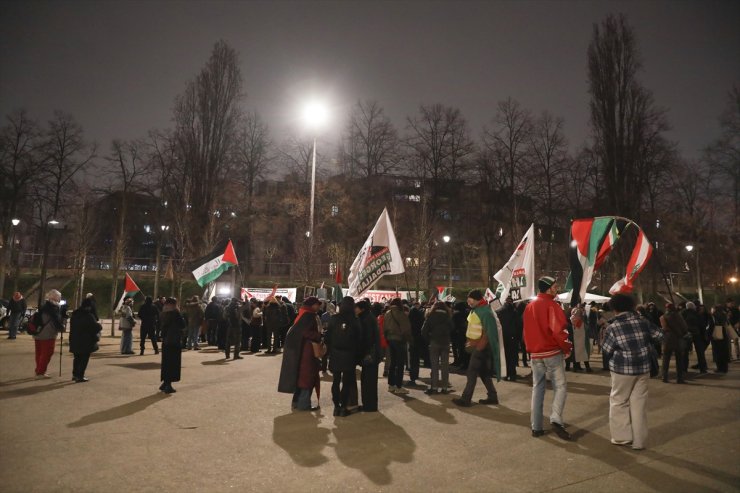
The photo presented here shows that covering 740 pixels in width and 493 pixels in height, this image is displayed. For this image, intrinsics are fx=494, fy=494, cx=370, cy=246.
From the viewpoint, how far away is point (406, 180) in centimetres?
4319

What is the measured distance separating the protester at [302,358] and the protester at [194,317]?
10483 millimetres

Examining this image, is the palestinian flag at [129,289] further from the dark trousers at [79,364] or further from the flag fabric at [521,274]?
the flag fabric at [521,274]

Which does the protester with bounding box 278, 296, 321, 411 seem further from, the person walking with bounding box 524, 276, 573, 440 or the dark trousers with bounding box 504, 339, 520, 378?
the dark trousers with bounding box 504, 339, 520, 378

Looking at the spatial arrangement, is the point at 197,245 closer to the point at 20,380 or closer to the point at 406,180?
the point at 406,180

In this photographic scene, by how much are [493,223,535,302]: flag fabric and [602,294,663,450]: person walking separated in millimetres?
5867

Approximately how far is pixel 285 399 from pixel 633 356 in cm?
607

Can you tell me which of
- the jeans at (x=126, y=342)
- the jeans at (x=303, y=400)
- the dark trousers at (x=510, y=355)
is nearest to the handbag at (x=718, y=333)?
the dark trousers at (x=510, y=355)

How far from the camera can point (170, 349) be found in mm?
10016

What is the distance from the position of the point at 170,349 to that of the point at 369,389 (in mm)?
4306

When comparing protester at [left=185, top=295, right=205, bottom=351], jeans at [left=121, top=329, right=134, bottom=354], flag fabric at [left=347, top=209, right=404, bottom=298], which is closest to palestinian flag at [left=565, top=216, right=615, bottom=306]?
flag fabric at [left=347, top=209, right=404, bottom=298]

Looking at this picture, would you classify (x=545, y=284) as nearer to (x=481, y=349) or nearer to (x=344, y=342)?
(x=481, y=349)

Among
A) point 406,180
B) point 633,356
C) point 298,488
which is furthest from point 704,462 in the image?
point 406,180

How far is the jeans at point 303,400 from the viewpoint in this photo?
28.0 feet

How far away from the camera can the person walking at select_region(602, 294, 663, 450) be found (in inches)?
247
